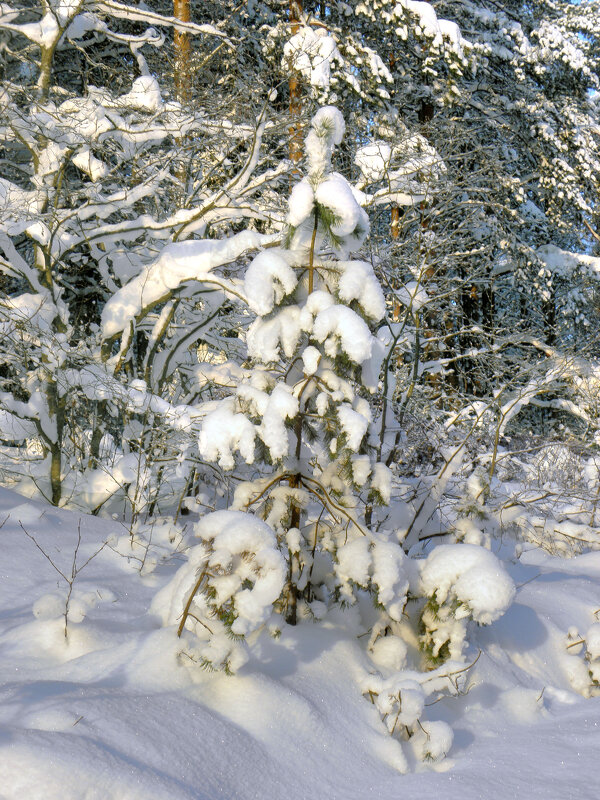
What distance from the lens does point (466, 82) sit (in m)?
12.9

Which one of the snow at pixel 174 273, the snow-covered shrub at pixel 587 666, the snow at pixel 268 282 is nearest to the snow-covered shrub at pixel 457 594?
the snow-covered shrub at pixel 587 666

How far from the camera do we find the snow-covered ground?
1.80 m

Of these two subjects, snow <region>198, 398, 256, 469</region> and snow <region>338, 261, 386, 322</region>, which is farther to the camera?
snow <region>338, 261, 386, 322</region>

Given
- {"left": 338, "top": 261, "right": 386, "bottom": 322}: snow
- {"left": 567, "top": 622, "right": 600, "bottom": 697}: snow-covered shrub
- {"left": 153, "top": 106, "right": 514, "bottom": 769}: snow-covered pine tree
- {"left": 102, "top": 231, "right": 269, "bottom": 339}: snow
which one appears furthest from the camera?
{"left": 102, "top": 231, "right": 269, "bottom": 339}: snow

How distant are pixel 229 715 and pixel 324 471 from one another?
113 cm

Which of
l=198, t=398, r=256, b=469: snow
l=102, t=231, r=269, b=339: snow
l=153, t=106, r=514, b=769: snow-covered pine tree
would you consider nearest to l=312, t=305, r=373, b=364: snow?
l=153, t=106, r=514, b=769: snow-covered pine tree

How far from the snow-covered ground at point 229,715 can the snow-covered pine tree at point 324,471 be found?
4.8 inches

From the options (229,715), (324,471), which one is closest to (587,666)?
(324,471)

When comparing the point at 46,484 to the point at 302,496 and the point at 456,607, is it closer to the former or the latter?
the point at 302,496

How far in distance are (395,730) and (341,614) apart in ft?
2.14

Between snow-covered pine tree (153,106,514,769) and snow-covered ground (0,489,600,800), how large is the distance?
123 millimetres

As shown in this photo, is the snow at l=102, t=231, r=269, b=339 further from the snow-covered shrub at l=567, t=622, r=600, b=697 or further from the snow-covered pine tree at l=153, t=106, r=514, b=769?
the snow-covered shrub at l=567, t=622, r=600, b=697

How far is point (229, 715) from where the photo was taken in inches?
86.3

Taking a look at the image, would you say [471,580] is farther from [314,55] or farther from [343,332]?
[314,55]
